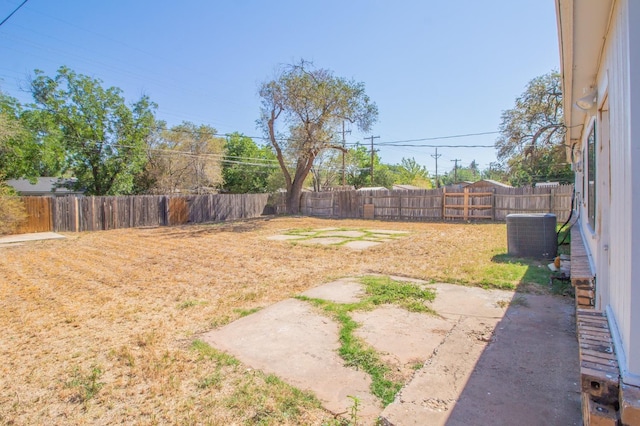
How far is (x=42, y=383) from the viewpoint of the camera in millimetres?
2297

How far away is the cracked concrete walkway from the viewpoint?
1.86 meters

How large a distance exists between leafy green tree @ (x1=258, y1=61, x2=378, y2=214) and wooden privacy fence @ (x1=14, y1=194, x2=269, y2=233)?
14.3ft

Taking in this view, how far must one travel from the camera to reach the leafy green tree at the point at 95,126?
61.9 feet

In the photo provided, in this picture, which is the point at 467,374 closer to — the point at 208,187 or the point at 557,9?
the point at 557,9

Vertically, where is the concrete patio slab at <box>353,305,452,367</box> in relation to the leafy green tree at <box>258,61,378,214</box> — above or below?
below

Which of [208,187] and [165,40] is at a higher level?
[165,40]

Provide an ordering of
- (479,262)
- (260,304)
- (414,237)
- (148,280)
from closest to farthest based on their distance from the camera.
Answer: (260,304) → (148,280) → (479,262) → (414,237)

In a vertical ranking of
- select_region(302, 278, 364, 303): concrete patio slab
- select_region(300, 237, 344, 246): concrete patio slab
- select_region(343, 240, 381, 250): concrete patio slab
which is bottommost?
select_region(302, 278, 364, 303): concrete patio slab

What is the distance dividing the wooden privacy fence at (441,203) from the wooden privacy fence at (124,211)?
489 cm

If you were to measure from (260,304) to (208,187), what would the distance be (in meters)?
24.8

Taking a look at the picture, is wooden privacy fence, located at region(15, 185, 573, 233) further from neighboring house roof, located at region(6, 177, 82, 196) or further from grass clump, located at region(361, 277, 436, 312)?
neighboring house roof, located at region(6, 177, 82, 196)

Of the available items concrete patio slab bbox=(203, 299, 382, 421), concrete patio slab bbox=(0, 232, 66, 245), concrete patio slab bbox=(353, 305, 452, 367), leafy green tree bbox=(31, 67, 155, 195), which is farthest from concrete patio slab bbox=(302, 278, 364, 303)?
leafy green tree bbox=(31, 67, 155, 195)

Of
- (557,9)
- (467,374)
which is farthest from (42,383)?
(557,9)

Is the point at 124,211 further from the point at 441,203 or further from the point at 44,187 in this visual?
the point at 44,187
